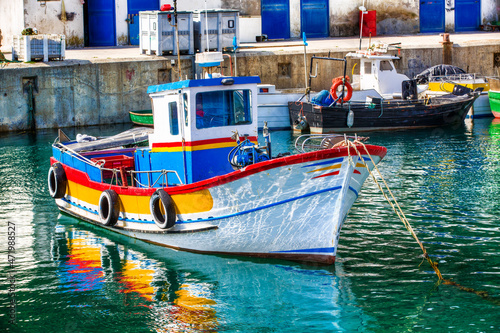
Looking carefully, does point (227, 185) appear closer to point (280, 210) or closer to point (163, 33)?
point (280, 210)

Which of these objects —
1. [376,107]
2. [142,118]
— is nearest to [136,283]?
[376,107]

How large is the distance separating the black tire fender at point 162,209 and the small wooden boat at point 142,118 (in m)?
13.3

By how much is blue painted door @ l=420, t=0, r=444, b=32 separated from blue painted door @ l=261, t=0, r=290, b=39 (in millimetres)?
6831

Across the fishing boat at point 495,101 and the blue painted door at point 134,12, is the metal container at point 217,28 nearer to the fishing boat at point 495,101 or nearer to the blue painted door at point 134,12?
the blue painted door at point 134,12

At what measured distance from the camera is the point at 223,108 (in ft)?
35.8

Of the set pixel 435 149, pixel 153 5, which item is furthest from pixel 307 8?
pixel 435 149

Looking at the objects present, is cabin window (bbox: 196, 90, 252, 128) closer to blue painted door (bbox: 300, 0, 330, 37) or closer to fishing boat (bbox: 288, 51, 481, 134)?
fishing boat (bbox: 288, 51, 481, 134)

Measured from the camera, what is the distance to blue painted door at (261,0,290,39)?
33.5 meters

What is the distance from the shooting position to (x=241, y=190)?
967 cm

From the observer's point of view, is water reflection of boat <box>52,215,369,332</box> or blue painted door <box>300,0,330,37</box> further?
blue painted door <box>300,0,330,37</box>

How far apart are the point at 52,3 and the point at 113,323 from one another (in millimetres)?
24370

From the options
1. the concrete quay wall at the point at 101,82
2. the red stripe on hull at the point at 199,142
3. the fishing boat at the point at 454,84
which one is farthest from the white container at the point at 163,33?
the red stripe on hull at the point at 199,142

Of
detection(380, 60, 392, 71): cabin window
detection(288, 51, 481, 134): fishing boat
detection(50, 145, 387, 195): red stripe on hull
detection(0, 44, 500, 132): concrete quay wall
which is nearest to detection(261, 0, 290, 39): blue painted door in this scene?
detection(0, 44, 500, 132): concrete quay wall

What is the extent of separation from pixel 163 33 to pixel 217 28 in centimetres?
207
